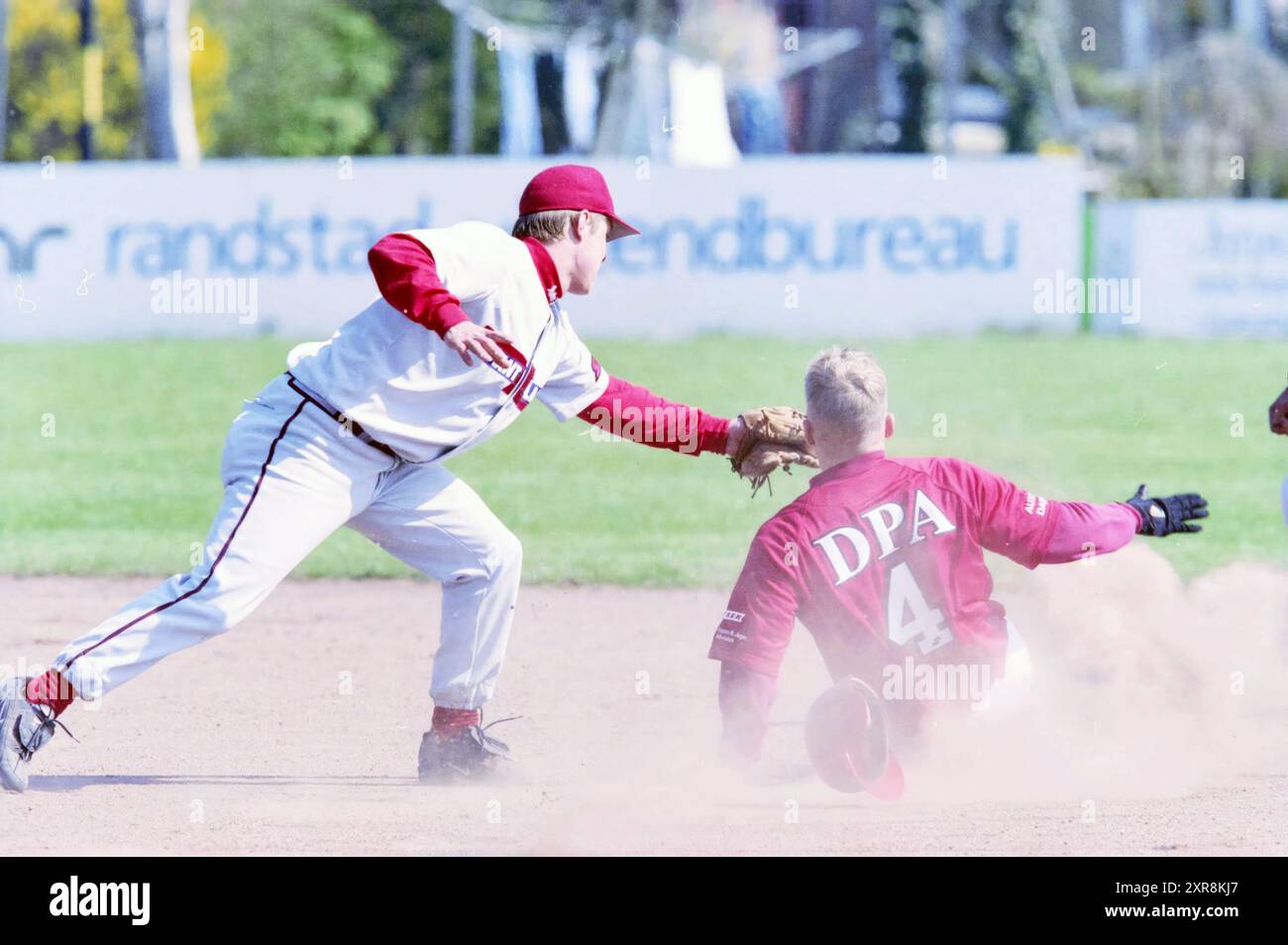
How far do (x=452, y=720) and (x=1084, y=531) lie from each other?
2.02m

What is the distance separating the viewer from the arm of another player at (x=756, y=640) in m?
4.70

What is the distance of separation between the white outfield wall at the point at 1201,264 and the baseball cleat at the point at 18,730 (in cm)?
1879

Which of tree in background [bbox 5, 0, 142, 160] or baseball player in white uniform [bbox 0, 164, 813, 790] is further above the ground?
tree in background [bbox 5, 0, 142, 160]

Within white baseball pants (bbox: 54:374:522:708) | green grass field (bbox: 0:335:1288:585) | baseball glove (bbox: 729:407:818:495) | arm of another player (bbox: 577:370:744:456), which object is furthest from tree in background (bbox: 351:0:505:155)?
white baseball pants (bbox: 54:374:522:708)

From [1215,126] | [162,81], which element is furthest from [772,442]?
[1215,126]

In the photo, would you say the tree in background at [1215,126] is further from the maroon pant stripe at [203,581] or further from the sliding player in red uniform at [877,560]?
the maroon pant stripe at [203,581]

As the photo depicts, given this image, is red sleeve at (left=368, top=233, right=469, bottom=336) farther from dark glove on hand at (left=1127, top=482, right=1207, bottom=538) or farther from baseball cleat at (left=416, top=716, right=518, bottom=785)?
dark glove on hand at (left=1127, top=482, right=1207, bottom=538)

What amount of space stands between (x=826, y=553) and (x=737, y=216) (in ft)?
55.1

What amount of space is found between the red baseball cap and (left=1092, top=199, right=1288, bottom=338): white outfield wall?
17816mm

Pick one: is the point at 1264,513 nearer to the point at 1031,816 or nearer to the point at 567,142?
the point at 1031,816

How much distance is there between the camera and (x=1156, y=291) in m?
21.9

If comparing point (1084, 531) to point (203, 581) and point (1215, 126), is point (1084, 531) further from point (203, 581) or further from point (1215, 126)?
point (1215, 126)

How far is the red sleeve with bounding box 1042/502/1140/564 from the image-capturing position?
493 centimetres

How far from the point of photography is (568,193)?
17.0ft
